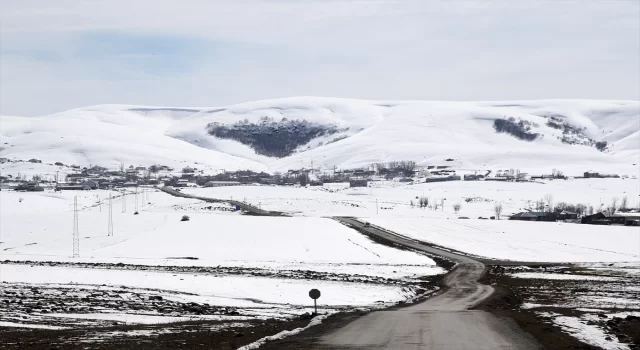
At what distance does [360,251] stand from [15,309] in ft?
120

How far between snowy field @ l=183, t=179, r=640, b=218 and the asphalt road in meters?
79.5

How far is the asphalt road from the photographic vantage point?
16391 mm

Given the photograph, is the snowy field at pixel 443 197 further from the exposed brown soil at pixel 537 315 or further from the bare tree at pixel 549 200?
the exposed brown soil at pixel 537 315

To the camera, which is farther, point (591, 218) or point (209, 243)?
point (591, 218)

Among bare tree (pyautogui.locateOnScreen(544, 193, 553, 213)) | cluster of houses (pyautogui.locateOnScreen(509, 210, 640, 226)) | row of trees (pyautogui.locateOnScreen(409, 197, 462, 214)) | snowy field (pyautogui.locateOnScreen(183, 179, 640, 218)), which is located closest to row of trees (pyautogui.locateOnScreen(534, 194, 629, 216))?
bare tree (pyautogui.locateOnScreen(544, 193, 553, 213))

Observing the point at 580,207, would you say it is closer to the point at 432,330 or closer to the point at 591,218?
the point at 591,218

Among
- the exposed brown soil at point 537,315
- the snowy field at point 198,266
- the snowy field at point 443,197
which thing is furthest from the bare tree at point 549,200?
the exposed brown soil at point 537,315

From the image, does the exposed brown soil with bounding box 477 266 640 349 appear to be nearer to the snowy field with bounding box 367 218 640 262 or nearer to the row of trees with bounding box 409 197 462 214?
the snowy field with bounding box 367 218 640 262

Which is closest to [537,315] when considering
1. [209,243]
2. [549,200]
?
[209,243]

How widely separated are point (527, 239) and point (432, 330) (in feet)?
181

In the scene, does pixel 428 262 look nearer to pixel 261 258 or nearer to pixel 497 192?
pixel 261 258

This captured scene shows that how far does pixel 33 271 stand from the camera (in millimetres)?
39031

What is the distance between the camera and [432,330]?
18797mm

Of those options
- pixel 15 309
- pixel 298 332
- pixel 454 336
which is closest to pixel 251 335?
pixel 298 332
